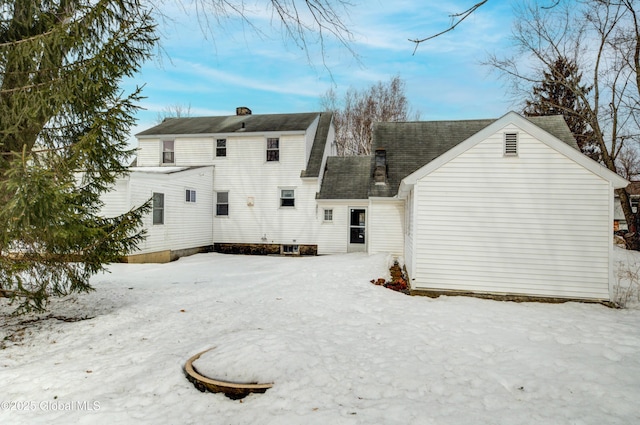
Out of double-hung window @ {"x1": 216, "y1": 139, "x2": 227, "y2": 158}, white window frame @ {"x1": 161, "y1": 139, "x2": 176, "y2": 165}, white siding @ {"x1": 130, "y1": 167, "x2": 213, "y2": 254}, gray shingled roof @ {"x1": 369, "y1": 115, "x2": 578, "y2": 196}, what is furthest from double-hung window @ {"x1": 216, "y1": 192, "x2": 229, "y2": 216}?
gray shingled roof @ {"x1": 369, "y1": 115, "x2": 578, "y2": 196}

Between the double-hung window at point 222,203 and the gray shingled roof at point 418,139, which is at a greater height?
the gray shingled roof at point 418,139

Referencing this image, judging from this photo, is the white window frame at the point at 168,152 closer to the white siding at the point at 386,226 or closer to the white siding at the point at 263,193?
the white siding at the point at 263,193

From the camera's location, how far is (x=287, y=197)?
1675cm

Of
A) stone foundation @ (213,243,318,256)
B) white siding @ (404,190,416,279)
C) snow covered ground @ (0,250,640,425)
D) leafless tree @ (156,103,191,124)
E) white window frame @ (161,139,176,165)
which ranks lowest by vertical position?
snow covered ground @ (0,250,640,425)

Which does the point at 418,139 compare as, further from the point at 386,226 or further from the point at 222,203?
the point at 222,203

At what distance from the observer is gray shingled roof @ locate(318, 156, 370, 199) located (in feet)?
53.2

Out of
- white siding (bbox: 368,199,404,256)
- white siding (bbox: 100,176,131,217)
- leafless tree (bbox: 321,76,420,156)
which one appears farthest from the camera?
leafless tree (bbox: 321,76,420,156)

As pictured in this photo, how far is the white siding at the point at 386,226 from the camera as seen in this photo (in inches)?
562

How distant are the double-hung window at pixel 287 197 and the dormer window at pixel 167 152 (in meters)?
6.38

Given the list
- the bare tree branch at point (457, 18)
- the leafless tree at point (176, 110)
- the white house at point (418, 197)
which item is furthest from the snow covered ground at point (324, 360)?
the leafless tree at point (176, 110)

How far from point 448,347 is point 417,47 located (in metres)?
4.13

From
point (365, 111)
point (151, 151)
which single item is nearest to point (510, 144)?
point (151, 151)

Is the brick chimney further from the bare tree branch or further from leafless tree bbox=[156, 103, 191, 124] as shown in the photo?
leafless tree bbox=[156, 103, 191, 124]

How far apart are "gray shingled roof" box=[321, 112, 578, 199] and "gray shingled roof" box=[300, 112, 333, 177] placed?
936mm
